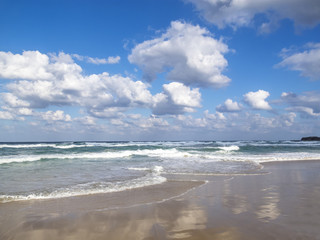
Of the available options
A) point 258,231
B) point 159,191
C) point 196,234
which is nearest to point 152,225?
point 196,234

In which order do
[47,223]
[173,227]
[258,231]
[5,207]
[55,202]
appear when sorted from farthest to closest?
[55,202], [5,207], [47,223], [173,227], [258,231]

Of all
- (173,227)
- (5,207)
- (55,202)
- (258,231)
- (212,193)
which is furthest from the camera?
(212,193)

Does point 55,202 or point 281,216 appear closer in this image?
point 281,216

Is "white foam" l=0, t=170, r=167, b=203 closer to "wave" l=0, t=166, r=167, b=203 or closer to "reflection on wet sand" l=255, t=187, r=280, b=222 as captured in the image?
"wave" l=0, t=166, r=167, b=203

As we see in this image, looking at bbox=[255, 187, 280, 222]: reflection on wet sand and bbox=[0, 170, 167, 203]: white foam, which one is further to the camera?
bbox=[0, 170, 167, 203]: white foam

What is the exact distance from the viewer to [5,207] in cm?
523

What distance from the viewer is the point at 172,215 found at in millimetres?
→ 4473

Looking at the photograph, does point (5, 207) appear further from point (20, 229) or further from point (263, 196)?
point (263, 196)

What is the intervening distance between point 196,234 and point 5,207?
14.5 ft

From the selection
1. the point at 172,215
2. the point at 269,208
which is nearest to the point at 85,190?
the point at 172,215

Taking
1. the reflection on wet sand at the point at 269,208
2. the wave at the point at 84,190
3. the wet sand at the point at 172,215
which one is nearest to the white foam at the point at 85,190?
the wave at the point at 84,190

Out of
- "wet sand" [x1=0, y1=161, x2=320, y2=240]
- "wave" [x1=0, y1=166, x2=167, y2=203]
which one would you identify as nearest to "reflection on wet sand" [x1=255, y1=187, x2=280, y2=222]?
"wet sand" [x1=0, y1=161, x2=320, y2=240]

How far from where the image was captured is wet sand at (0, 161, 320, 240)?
142 inches

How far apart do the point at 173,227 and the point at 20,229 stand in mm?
2608
